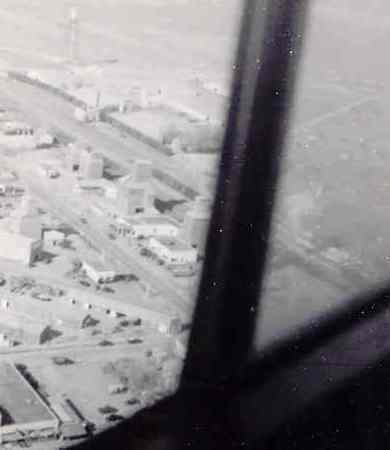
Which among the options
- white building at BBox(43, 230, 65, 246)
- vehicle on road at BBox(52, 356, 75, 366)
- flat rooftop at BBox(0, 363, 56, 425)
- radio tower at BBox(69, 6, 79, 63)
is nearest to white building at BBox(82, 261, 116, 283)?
white building at BBox(43, 230, 65, 246)

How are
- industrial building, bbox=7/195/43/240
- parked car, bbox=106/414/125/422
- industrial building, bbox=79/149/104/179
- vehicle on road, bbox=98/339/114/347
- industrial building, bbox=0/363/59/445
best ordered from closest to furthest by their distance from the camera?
industrial building, bbox=0/363/59/445
parked car, bbox=106/414/125/422
vehicle on road, bbox=98/339/114/347
industrial building, bbox=7/195/43/240
industrial building, bbox=79/149/104/179

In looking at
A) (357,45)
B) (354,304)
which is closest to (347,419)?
(354,304)

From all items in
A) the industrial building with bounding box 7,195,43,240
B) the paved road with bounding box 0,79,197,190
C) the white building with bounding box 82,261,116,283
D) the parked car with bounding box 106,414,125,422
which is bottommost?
the parked car with bounding box 106,414,125,422

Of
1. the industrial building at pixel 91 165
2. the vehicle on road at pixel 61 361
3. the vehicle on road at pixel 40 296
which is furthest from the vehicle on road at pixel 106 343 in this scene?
the industrial building at pixel 91 165

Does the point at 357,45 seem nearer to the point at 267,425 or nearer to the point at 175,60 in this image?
the point at 175,60

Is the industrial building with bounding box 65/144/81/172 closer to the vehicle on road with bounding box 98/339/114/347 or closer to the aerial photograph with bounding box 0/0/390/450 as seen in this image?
the aerial photograph with bounding box 0/0/390/450
